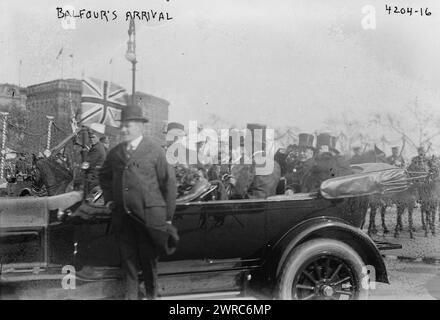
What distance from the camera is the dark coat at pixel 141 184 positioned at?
3025 mm

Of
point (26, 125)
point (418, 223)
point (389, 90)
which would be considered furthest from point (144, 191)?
point (418, 223)

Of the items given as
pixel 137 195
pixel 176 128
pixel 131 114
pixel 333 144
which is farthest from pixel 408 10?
pixel 137 195

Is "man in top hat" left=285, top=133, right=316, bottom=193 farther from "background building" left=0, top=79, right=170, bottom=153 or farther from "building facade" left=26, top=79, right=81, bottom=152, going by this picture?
"building facade" left=26, top=79, right=81, bottom=152

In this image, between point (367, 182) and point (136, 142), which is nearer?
point (136, 142)

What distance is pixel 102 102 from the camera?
119 inches

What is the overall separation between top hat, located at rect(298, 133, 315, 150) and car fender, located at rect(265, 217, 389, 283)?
1.77 feet

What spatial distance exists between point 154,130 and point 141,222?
1.98ft

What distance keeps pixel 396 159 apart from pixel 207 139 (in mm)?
1703

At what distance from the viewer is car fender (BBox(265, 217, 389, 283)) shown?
333 cm

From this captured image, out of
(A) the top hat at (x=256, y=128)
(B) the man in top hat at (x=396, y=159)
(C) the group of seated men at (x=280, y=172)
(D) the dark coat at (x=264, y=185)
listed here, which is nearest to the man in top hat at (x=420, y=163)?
(B) the man in top hat at (x=396, y=159)

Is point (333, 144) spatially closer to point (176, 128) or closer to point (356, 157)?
point (356, 157)

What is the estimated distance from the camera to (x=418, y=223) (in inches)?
334

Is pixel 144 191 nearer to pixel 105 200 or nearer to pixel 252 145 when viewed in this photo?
pixel 105 200

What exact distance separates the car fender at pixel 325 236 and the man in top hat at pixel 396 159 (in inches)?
28.4
